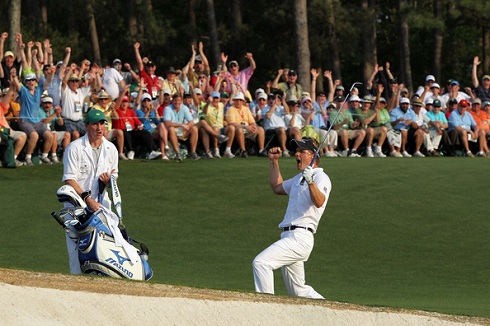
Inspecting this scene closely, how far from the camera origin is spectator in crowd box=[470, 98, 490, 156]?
84.8 ft

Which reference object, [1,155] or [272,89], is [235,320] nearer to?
[1,155]

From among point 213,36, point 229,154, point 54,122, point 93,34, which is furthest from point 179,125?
point 93,34

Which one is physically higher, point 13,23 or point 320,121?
point 13,23

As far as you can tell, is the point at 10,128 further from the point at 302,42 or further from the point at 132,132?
the point at 302,42

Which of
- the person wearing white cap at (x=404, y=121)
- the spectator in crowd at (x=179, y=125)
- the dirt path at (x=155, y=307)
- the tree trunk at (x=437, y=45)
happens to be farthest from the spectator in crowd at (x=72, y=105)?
the tree trunk at (x=437, y=45)

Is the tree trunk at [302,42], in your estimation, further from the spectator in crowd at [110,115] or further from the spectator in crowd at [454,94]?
the spectator in crowd at [110,115]

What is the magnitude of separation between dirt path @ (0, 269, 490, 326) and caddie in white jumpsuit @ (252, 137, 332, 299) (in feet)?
3.83

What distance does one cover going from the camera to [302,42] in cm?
3231

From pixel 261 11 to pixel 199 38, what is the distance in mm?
2837

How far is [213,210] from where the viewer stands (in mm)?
19641

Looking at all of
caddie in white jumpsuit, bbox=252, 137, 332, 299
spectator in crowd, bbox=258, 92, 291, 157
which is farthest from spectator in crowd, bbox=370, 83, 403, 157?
caddie in white jumpsuit, bbox=252, 137, 332, 299

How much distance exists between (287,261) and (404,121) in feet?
47.9

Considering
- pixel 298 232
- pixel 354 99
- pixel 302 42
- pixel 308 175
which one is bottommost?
pixel 298 232

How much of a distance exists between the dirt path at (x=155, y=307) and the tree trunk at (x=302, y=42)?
22560mm
